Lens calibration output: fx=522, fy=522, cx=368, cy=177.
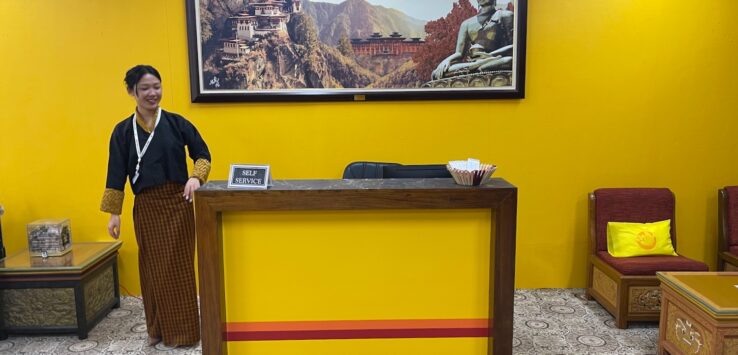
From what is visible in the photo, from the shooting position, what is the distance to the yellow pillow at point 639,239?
10.9 ft

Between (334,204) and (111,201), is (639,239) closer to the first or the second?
(334,204)

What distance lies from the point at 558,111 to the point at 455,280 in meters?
1.97

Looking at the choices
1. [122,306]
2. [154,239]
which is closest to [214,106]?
[154,239]

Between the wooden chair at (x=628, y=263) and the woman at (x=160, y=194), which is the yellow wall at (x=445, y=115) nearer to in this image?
the wooden chair at (x=628, y=263)

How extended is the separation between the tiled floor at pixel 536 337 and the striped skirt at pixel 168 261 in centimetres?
14

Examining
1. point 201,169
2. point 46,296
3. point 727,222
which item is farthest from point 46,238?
point 727,222

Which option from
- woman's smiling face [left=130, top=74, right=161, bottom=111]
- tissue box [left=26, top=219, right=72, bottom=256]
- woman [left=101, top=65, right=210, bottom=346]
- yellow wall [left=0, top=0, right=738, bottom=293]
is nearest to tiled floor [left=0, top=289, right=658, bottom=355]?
woman [left=101, top=65, right=210, bottom=346]

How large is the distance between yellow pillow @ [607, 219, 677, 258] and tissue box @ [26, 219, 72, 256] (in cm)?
348

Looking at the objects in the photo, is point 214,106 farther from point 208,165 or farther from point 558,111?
point 558,111

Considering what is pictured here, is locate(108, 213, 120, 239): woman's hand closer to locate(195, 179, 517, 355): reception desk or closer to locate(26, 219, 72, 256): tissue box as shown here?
locate(26, 219, 72, 256): tissue box

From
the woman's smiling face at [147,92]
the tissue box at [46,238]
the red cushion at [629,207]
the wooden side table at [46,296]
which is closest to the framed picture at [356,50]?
the woman's smiling face at [147,92]

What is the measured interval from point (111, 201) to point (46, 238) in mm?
769

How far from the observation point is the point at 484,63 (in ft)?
11.6

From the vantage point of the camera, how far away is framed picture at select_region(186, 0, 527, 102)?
11.4ft
